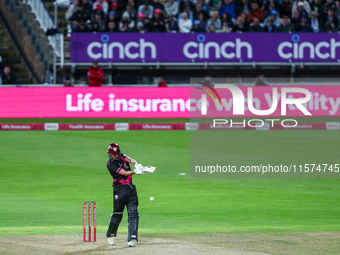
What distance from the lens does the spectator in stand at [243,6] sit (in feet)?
105

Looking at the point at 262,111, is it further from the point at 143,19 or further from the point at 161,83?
the point at 143,19

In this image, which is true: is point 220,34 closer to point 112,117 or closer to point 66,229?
point 112,117

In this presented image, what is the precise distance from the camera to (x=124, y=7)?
30969 millimetres

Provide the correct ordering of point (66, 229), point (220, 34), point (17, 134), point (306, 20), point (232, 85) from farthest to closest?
point (306, 20) → point (220, 34) → point (232, 85) → point (17, 134) → point (66, 229)

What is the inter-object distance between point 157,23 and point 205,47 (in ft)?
8.15

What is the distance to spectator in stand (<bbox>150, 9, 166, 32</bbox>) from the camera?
2964 cm

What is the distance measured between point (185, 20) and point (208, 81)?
4601mm

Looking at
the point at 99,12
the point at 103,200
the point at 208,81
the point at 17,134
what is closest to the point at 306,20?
the point at 208,81

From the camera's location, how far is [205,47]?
29.3 m

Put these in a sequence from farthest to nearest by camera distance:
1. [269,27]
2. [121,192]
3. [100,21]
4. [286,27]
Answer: [286,27] → [269,27] → [100,21] → [121,192]

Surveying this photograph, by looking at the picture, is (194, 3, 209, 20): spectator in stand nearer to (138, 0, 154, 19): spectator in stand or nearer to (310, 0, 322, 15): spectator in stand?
(138, 0, 154, 19): spectator in stand

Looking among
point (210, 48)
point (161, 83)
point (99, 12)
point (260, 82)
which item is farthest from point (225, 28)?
point (99, 12)

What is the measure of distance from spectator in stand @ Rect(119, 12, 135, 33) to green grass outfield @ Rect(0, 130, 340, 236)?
5.90m

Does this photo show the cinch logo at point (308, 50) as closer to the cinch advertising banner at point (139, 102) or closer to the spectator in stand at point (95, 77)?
the cinch advertising banner at point (139, 102)
